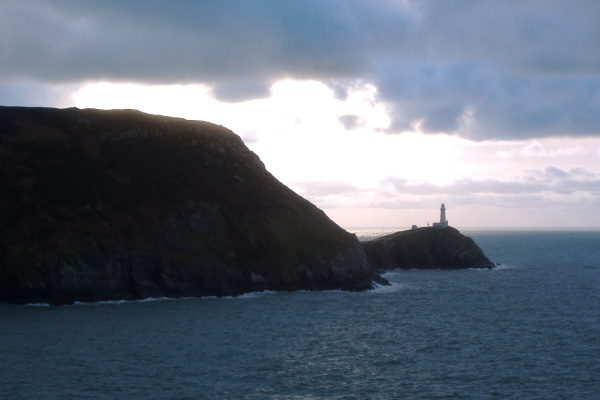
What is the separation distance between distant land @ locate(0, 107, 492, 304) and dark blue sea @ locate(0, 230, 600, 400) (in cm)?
486

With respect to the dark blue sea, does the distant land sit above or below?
above

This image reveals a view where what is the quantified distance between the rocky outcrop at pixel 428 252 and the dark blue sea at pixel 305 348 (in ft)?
168

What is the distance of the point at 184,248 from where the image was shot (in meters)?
81.4

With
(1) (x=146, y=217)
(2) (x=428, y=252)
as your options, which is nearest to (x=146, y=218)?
(1) (x=146, y=217)

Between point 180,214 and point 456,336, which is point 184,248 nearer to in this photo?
point 180,214

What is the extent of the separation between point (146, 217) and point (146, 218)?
0.23 meters

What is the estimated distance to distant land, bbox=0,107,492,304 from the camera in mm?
73562

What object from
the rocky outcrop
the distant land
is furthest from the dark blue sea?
the rocky outcrop

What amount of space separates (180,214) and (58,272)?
1864 centimetres

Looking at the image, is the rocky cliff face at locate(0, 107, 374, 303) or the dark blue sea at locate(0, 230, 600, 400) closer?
the dark blue sea at locate(0, 230, 600, 400)

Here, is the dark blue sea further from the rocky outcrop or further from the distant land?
the rocky outcrop

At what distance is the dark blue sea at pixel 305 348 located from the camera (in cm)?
3738

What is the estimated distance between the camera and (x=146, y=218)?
83125mm

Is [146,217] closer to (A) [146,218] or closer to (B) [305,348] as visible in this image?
(A) [146,218]
